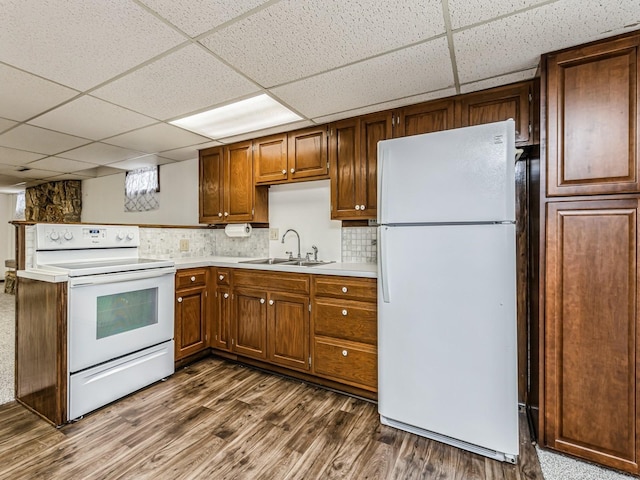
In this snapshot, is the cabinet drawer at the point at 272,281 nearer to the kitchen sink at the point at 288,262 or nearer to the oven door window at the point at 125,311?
the kitchen sink at the point at 288,262

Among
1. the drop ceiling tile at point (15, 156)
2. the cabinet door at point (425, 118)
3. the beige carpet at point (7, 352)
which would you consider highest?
the drop ceiling tile at point (15, 156)

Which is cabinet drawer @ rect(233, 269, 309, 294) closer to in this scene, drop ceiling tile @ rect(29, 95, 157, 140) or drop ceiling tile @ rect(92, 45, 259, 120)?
drop ceiling tile @ rect(92, 45, 259, 120)

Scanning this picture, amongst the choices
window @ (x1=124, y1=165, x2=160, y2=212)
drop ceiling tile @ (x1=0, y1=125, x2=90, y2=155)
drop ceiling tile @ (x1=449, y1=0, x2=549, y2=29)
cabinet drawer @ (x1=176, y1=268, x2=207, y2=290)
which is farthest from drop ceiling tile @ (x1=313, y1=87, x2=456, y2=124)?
window @ (x1=124, y1=165, x2=160, y2=212)

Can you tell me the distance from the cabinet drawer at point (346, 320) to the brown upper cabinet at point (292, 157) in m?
1.10

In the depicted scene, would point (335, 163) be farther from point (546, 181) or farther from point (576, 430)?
point (576, 430)

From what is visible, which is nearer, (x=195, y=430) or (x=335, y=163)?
(x=195, y=430)

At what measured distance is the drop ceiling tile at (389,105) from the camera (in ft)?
7.13

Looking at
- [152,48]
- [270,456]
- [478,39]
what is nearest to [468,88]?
[478,39]

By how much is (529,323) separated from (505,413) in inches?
31.7

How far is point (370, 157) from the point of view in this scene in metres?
2.50

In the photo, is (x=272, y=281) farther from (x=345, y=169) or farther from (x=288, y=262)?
(x=345, y=169)

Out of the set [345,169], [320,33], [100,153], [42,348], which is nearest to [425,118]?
[345,169]

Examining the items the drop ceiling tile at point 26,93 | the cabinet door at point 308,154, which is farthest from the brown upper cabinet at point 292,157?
the drop ceiling tile at point 26,93

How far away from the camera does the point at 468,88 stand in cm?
211
